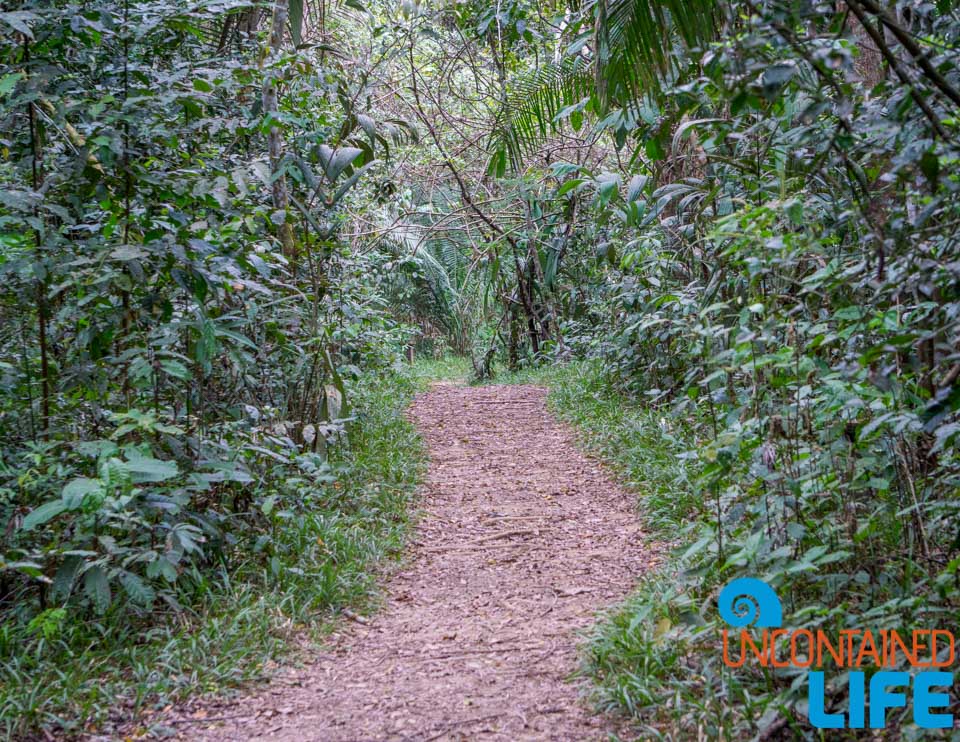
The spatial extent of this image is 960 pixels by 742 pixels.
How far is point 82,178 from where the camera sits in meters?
3.70

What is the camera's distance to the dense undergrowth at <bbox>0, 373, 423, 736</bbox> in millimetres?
3068

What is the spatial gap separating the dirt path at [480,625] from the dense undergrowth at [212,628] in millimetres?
184

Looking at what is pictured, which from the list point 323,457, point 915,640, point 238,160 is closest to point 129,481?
point 323,457

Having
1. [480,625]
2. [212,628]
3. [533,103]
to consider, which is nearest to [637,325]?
[480,625]

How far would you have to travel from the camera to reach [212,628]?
3592 millimetres

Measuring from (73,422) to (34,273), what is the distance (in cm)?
76
